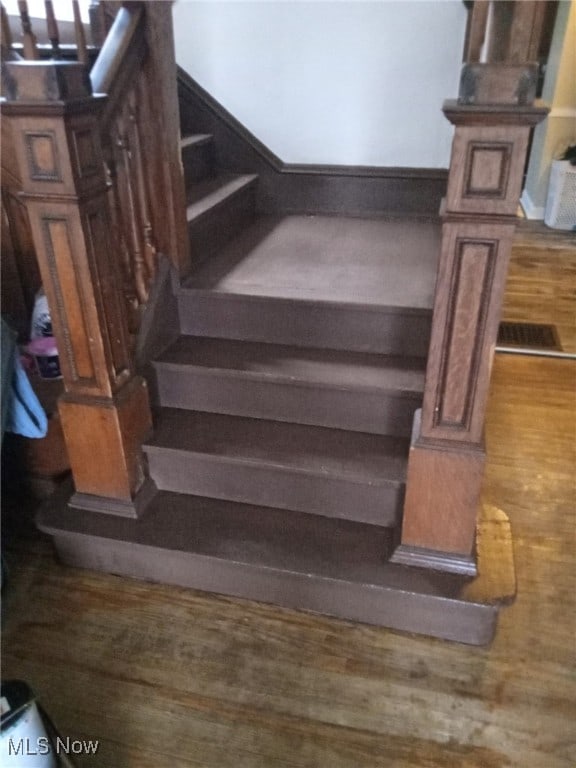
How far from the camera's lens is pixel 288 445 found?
1775mm

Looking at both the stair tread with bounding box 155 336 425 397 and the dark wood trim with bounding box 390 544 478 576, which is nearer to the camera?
the dark wood trim with bounding box 390 544 478 576

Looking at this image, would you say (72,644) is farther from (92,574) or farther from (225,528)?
(225,528)

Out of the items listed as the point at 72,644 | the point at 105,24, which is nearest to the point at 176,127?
the point at 105,24

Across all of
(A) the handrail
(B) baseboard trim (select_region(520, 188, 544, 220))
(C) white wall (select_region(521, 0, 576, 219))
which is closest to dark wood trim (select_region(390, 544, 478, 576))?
(A) the handrail

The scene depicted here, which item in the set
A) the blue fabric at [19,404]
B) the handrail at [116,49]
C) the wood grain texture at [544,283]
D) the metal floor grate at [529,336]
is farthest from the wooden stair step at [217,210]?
the wood grain texture at [544,283]

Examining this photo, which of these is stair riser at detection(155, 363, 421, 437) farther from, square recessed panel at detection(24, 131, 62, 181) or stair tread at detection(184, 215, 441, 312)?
square recessed panel at detection(24, 131, 62, 181)

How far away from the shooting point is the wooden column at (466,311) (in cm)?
112

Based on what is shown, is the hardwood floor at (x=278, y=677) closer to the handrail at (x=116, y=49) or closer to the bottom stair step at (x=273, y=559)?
the bottom stair step at (x=273, y=559)

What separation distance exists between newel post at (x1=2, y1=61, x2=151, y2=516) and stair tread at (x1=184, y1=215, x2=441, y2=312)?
51 centimetres

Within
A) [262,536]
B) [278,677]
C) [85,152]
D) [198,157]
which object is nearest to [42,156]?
[85,152]

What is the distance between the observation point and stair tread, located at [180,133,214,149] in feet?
8.52

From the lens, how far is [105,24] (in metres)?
1.79

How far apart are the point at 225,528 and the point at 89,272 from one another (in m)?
0.76

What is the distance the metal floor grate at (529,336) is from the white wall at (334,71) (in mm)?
924
